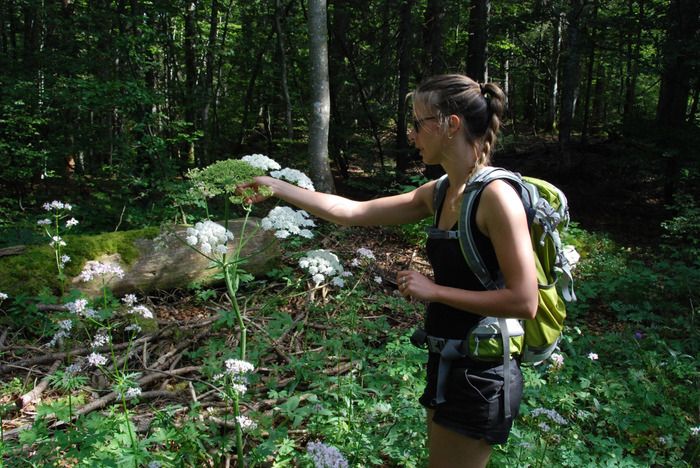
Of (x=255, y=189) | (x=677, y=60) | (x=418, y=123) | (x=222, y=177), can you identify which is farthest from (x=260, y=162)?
(x=677, y=60)

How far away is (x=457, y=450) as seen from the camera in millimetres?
1771

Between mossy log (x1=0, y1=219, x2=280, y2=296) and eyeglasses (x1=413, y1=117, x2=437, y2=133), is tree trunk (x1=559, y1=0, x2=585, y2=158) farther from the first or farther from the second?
eyeglasses (x1=413, y1=117, x2=437, y2=133)

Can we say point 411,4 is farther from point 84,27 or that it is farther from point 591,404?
point 591,404

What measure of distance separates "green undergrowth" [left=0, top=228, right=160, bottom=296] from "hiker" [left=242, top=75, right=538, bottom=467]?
13.9ft

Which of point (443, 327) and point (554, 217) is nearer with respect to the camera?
point (554, 217)

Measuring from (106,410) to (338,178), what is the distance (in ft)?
37.7

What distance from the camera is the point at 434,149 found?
1834mm

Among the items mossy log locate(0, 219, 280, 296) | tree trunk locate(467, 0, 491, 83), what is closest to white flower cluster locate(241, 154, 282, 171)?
mossy log locate(0, 219, 280, 296)

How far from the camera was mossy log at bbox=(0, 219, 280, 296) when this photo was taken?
186 inches

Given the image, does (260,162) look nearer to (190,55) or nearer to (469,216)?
(469,216)

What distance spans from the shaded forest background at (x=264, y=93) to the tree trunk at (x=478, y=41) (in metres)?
0.03

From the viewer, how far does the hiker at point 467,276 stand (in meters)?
1.58

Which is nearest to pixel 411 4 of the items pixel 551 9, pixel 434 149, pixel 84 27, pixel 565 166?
pixel 551 9

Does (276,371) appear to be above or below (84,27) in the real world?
below
